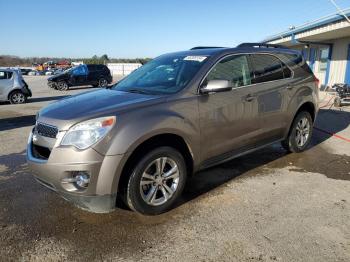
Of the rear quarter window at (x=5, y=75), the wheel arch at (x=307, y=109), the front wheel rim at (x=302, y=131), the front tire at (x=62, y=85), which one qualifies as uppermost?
the wheel arch at (x=307, y=109)

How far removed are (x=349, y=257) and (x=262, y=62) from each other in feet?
9.96

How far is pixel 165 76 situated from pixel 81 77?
21.6 meters

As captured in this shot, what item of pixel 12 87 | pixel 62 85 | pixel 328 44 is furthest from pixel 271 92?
pixel 62 85

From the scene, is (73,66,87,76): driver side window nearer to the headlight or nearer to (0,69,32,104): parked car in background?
(0,69,32,104): parked car in background

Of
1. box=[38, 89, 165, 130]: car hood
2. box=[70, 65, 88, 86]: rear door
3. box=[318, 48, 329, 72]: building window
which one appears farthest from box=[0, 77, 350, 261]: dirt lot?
box=[70, 65, 88, 86]: rear door

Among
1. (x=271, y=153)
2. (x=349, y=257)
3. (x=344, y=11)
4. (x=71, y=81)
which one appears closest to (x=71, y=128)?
(x=349, y=257)

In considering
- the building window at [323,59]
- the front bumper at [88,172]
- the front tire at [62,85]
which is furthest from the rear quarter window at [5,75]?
the building window at [323,59]

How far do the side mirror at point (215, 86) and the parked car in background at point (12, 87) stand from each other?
45.5ft

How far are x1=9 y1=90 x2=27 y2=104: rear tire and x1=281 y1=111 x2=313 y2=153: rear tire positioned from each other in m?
13.4

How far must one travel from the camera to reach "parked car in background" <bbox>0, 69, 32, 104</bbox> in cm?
1559

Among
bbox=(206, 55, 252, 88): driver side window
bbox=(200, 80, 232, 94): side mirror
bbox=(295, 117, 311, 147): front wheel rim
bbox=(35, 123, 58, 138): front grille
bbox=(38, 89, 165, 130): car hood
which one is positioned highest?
bbox=(206, 55, 252, 88): driver side window

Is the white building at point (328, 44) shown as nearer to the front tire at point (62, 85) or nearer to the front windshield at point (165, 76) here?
the front windshield at point (165, 76)

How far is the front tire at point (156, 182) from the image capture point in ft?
12.1

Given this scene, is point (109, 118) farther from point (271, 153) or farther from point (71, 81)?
point (71, 81)
